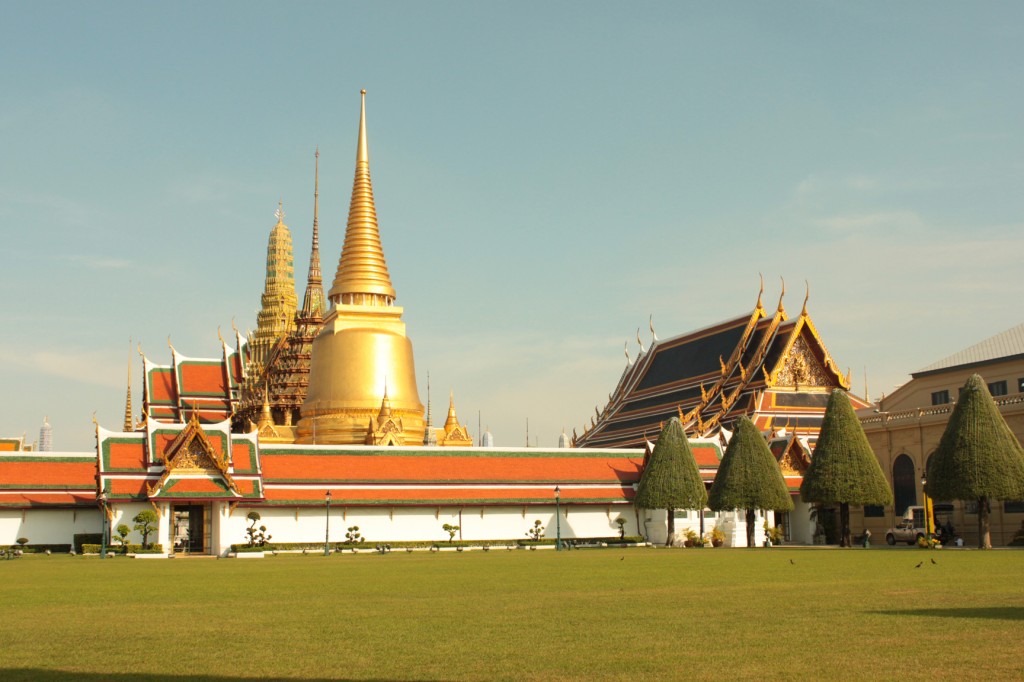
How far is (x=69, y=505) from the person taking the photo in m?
48.4

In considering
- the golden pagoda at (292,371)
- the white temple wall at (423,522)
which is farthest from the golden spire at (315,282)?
the white temple wall at (423,522)

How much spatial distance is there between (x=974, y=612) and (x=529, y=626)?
590cm

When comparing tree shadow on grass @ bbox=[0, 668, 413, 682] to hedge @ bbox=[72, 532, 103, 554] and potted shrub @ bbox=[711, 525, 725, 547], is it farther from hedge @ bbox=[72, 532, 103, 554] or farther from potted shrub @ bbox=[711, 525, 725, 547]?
potted shrub @ bbox=[711, 525, 725, 547]

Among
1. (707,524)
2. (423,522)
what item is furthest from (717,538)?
(423,522)

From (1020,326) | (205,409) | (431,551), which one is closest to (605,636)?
(431,551)

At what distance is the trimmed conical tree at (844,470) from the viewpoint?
44750 mm

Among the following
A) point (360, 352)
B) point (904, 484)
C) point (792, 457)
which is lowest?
point (904, 484)

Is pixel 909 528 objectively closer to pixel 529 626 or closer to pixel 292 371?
pixel 529 626

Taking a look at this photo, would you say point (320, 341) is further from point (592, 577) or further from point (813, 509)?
point (592, 577)

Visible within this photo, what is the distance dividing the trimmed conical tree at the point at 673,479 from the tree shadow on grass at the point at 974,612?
33.9 m

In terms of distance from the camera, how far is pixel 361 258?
7394 centimetres

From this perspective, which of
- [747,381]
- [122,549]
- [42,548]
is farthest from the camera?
[747,381]

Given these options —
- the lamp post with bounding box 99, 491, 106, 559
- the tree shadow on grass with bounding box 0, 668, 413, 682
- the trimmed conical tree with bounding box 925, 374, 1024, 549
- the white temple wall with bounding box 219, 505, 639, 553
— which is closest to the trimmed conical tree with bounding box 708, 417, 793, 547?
the trimmed conical tree with bounding box 925, 374, 1024, 549

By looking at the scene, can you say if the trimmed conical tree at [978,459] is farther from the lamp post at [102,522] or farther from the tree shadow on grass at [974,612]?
the lamp post at [102,522]
